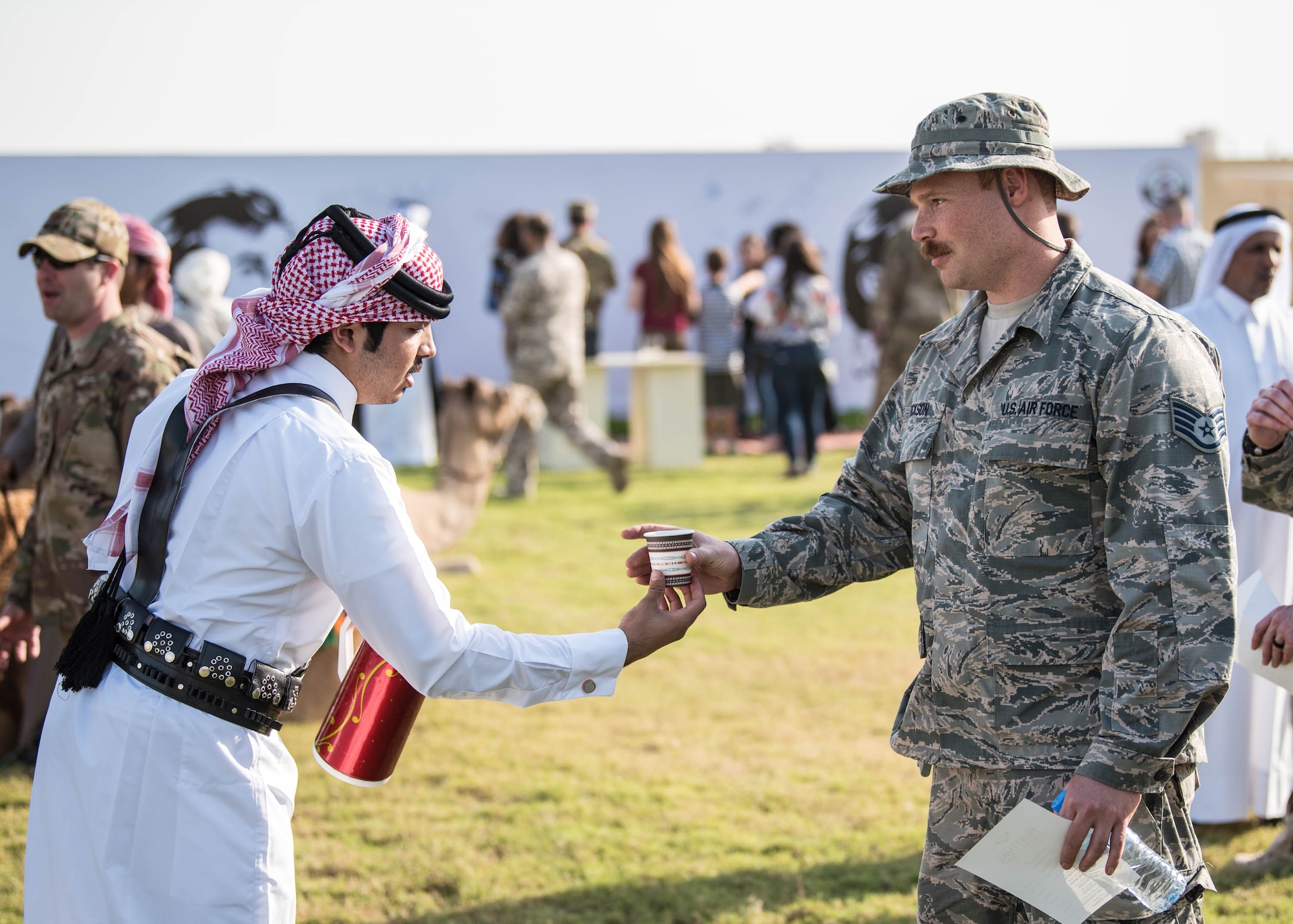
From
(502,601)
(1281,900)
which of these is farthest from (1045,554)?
(502,601)

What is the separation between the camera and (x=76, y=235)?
13.8 feet

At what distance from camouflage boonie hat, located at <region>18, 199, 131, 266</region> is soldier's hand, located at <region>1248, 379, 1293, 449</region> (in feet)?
12.4

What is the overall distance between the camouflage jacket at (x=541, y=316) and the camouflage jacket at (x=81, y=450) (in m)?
7.41

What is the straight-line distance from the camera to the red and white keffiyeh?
7.38 feet

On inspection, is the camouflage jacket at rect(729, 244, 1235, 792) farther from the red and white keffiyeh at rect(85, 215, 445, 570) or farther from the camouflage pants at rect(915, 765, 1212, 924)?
the red and white keffiyeh at rect(85, 215, 445, 570)

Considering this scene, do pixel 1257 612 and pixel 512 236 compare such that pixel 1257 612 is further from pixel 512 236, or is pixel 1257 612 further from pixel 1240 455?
pixel 512 236

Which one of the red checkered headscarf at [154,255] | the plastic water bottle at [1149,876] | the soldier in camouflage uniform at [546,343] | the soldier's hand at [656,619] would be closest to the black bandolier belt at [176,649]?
the soldier's hand at [656,619]

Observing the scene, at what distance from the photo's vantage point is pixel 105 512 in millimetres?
4211

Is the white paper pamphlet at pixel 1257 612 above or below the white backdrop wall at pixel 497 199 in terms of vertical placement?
below

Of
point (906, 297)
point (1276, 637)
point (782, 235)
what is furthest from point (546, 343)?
point (1276, 637)

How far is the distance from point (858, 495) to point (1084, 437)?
74 cm

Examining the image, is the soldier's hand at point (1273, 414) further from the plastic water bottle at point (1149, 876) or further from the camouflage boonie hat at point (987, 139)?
the plastic water bottle at point (1149, 876)

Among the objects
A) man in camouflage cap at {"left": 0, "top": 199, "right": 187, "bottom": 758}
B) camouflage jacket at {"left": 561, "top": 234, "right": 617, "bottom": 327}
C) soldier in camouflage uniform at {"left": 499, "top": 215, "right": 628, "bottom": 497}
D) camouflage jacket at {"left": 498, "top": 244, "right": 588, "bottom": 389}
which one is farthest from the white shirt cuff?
camouflage jacket at {"left": 561, "top": 234, "right": 617, "bottom": 327}

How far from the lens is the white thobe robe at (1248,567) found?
174 inches
